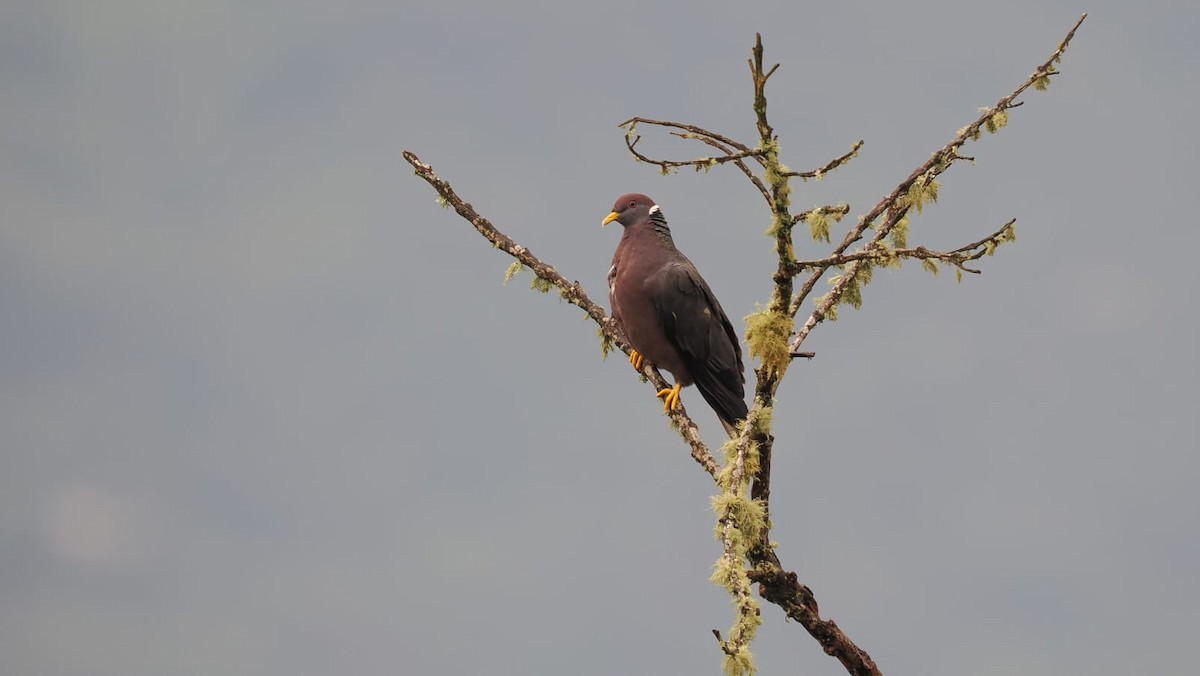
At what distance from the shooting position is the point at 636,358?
340 inches

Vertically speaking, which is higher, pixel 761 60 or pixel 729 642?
pixel 761 60

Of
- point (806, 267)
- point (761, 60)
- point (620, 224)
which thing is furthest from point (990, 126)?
point (620, 224)

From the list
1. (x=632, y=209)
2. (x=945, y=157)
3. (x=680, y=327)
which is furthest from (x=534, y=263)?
(x=945, y=157)

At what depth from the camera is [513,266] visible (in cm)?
802

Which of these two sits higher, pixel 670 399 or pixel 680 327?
pixel 680 327

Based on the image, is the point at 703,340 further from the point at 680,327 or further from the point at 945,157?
the point at 945,157

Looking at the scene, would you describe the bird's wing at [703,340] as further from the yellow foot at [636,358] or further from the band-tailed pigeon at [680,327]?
the yellow foot at [636,358]

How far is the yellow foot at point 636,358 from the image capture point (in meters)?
8.59

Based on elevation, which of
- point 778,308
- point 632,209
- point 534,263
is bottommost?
point 778,308

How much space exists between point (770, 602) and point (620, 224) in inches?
147

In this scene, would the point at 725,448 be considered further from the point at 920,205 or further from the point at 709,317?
the point at 709,317

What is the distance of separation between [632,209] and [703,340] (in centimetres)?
128

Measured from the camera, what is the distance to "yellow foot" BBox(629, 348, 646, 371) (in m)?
8.59

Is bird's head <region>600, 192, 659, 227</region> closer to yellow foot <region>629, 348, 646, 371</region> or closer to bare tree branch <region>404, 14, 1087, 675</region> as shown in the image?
yellow foot <region>629, 348, 646, 371</region>
